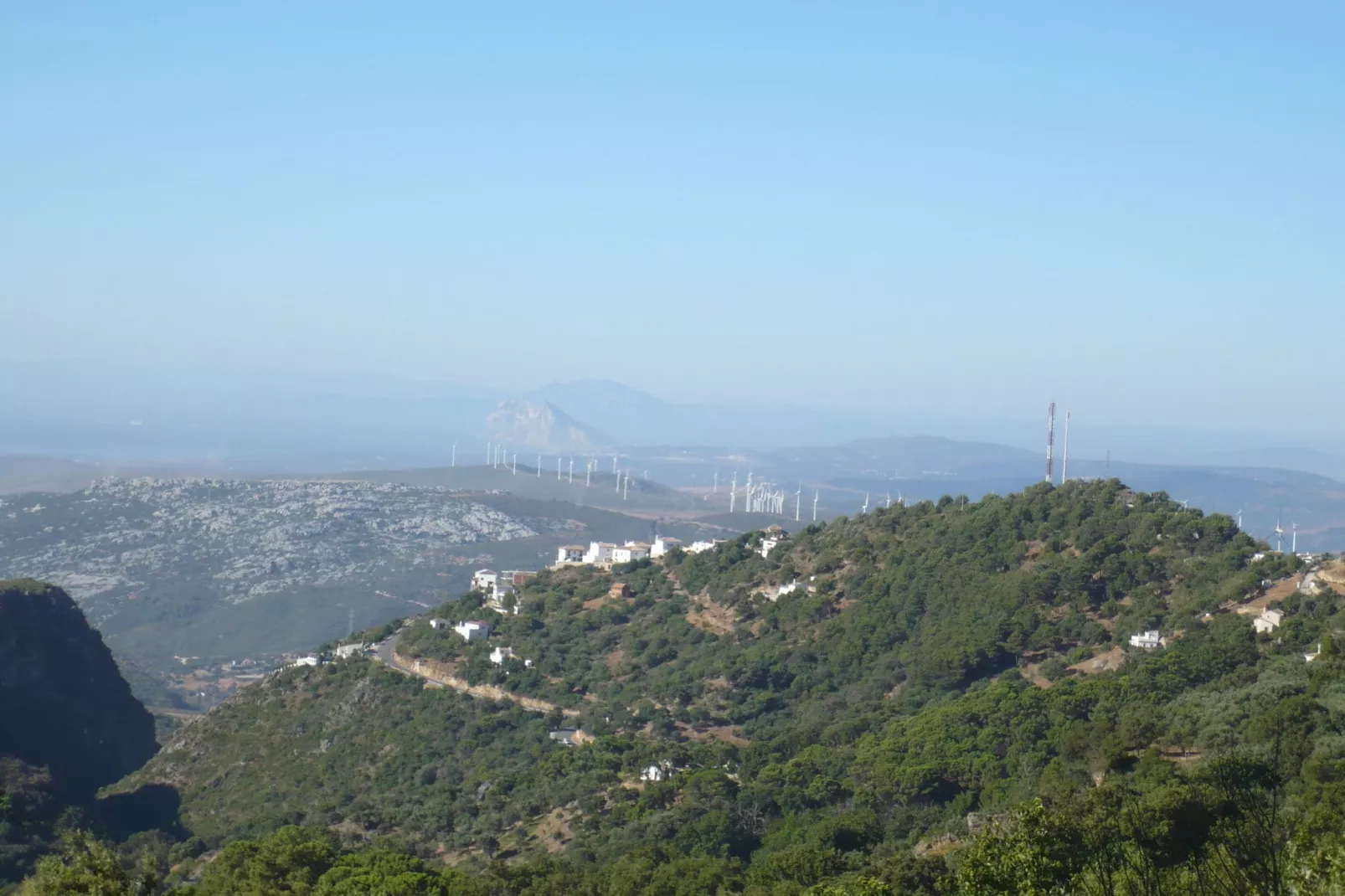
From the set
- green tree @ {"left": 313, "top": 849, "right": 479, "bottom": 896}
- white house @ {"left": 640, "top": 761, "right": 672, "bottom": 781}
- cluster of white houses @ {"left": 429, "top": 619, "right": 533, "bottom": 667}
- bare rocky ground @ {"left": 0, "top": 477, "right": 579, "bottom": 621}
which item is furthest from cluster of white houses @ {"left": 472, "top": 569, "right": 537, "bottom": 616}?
bare rocky ground @ {"left": 0, "top": 477, "right": 579, "bottom": 621}

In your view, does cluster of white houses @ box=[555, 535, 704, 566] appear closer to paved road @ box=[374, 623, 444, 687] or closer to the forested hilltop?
the forested hilltop

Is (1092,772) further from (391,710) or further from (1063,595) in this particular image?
(391,710)

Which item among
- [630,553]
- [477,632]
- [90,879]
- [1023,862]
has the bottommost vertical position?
[477,632]

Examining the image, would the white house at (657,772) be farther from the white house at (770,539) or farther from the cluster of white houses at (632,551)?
the cluster of white houses at (632,551)

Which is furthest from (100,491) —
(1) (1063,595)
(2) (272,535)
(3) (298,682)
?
(1) (1063,595)

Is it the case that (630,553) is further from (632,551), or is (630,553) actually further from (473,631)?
(473,631)

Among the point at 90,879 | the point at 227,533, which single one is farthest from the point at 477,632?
the point at 227,533

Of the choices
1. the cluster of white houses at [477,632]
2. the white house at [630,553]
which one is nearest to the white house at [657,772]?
the cluster of white houses at [477,632]
